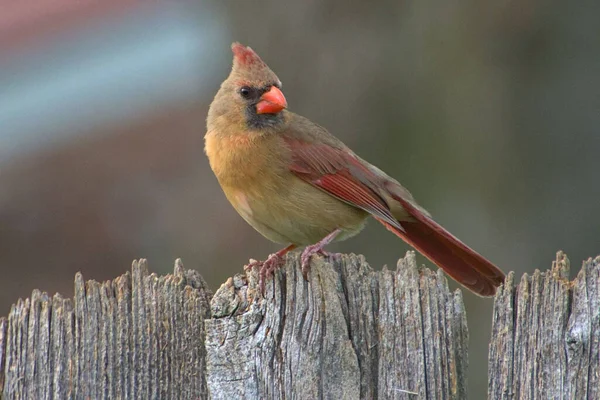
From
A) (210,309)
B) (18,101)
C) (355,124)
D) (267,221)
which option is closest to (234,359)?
(210,309)

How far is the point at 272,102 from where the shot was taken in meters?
4.33

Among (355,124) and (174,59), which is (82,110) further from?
(355,124)

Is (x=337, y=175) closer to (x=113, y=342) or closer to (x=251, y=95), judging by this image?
(x=251, y=95)

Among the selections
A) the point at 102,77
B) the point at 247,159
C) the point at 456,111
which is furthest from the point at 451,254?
the point at 102,77

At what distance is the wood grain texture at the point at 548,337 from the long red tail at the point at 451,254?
1.16 m

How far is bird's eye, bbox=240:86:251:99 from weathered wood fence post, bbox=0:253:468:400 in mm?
2016

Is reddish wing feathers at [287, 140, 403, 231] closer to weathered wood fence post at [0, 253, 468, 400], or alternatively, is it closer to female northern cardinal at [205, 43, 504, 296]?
female northern cardinal at [205, 43, 504, 296]

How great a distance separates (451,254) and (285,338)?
156cm

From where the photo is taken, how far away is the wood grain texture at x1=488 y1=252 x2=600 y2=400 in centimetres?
221

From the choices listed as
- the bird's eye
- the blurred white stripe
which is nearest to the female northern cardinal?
the bird's eye

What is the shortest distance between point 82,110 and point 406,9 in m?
3.53

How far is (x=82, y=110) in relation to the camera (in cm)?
783

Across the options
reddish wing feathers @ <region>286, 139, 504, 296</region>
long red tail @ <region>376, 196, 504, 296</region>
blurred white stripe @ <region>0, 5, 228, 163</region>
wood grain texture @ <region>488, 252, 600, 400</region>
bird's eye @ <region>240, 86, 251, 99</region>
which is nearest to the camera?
wood grain texture @ <region>488, 252, 600, 400</region>

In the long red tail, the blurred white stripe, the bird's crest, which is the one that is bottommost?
the long red tail
